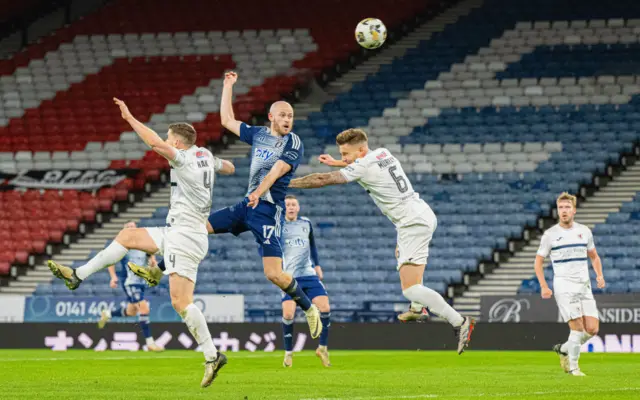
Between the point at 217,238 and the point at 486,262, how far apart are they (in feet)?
20.6

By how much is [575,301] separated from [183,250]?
211 inches

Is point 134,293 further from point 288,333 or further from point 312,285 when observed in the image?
point 312,285

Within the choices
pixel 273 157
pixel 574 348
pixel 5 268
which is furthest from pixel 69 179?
pixel 574 348

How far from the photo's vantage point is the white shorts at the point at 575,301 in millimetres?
13914

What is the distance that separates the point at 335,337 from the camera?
21.9 meters

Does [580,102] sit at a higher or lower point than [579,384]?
higher

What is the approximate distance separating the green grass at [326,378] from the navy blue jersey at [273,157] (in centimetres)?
202

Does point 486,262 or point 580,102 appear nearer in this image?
point 486,262

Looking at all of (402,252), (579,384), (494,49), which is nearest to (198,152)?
(402,252)

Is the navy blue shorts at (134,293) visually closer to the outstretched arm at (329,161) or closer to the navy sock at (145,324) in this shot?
the navy sock at (145,324)

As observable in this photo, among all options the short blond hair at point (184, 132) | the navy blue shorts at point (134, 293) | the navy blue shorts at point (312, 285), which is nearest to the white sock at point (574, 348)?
the navy blue shorts at point (312, 285)

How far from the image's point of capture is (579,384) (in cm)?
1156

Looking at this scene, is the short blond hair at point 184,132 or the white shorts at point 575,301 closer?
the short blond hair at point 184,132

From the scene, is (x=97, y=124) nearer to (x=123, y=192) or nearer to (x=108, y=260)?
(x=123, y=192)
